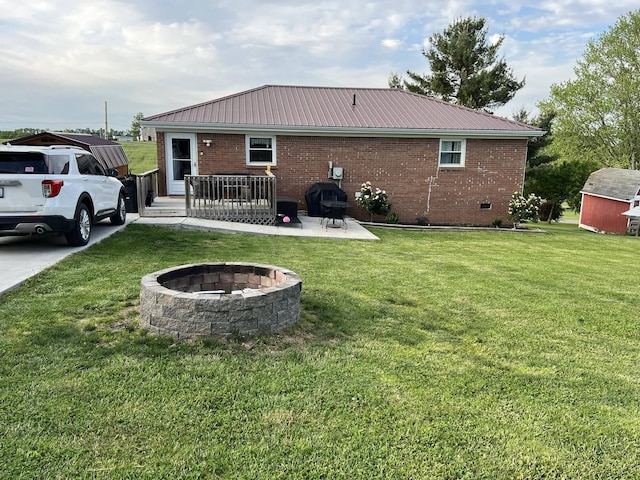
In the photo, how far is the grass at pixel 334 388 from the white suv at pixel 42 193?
1407 mm

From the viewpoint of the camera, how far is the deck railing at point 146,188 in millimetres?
10992

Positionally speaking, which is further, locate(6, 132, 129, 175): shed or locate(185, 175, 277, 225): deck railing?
locate(6, 132, 129, 175): shed

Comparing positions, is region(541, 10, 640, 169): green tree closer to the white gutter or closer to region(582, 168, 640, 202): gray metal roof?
region(582, 168, 640, 202): gray metal roof

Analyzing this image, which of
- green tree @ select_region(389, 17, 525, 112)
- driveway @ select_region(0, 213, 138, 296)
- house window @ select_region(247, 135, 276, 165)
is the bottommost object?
driveway @ select_region(0, 213, 138, 296)

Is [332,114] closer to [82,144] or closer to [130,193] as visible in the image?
[130,193]

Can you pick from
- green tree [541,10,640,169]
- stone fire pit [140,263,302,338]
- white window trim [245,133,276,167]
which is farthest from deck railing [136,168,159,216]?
green tree [541,10,640,169]

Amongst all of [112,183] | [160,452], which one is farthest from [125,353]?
[112,183]

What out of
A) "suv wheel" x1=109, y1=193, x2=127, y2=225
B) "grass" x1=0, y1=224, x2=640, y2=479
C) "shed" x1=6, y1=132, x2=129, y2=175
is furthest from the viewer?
"shed" x1=6, y1=132, x2=129, y2=175

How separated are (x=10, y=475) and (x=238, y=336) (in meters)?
1.91

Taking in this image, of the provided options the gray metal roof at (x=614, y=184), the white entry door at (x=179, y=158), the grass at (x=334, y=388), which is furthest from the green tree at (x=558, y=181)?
the grass at (x=334, y=388)

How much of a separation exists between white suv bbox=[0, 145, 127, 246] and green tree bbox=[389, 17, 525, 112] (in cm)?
2545

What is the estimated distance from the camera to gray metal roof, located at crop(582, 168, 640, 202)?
74.4ft

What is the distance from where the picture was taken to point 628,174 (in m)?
24.0

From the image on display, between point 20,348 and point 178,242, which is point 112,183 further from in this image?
point 20,348
